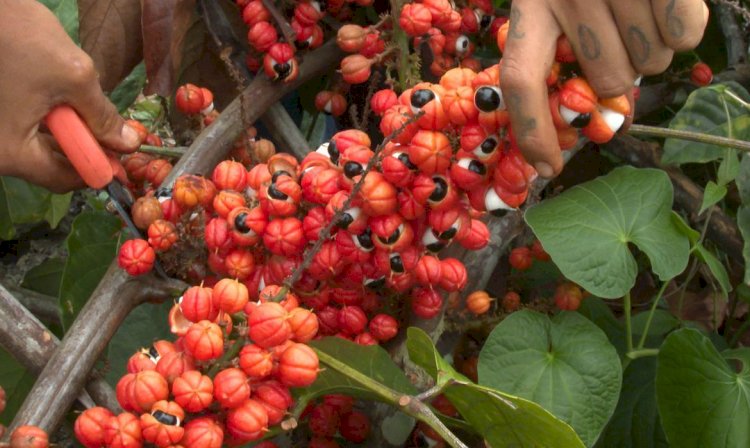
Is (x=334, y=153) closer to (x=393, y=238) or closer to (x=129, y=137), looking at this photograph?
(x=393, y=238)

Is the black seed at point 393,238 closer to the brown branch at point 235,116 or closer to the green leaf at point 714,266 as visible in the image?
the brown branch at point 235,116

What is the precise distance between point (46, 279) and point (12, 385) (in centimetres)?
39


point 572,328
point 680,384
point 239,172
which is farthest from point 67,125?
point 680,384

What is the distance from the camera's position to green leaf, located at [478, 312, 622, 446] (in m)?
1.14

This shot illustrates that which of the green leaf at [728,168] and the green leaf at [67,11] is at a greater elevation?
the green leaf at [67,11]

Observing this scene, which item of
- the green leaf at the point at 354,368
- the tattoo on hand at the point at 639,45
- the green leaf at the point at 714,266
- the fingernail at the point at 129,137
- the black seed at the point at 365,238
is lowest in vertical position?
the green leaf at the point at 714,266

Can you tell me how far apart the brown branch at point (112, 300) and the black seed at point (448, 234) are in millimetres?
402

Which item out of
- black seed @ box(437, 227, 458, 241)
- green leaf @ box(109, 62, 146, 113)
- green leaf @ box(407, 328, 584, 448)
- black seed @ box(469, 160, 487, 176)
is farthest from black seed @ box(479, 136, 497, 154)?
green leaf @ box(109, 62, 146, 113)

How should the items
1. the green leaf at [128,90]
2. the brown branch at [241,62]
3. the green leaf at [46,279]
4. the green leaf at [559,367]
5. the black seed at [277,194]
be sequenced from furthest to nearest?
the green leaf at [46,279] < the green leaf at [128,90] < the brown branch at [241,62] < the green leaf at [559,367] < the black seed at [277,194]

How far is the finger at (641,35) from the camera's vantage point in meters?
0.84

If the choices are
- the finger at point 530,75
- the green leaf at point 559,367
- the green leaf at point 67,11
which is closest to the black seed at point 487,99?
the finger at point 530,75

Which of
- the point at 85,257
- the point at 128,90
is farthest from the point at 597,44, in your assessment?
the point at 128,90

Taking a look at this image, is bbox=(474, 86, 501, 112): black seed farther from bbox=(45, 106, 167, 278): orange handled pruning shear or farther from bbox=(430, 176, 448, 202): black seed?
bbox=(45, 106, 167, 278): orange handled pruning shear

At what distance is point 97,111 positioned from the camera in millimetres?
1122
